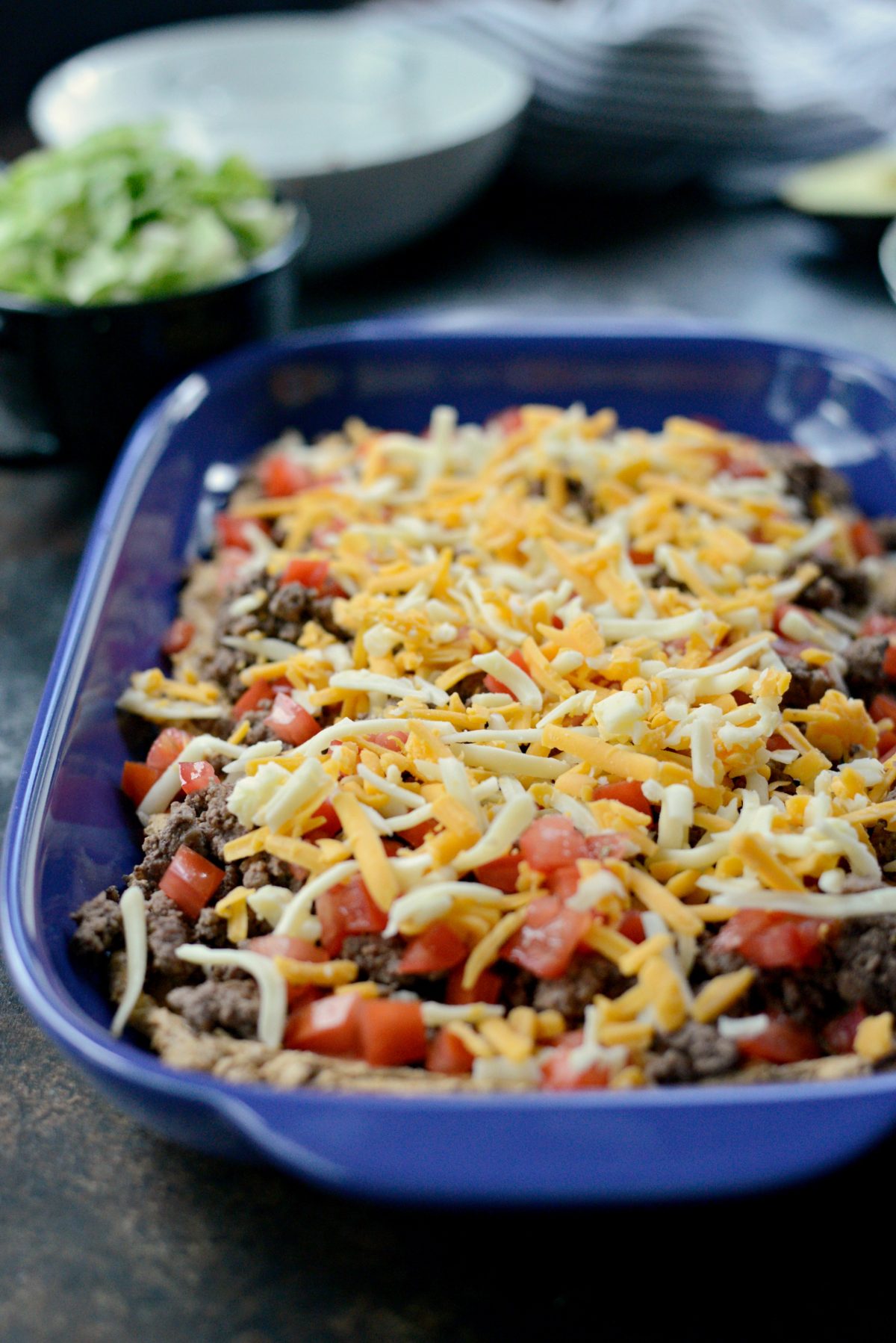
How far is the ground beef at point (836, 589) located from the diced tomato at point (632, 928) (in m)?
0.80

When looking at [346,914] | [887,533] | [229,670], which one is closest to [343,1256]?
[346,914]

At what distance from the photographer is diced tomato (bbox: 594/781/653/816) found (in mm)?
1400

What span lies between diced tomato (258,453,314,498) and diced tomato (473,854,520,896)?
1075 mm

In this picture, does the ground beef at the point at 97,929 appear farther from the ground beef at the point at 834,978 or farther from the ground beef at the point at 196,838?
the ground beef at the point at 834,978

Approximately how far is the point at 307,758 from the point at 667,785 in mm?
420

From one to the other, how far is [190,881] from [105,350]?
124 centimetres

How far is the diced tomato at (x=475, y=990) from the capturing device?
126 cm

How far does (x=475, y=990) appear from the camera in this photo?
49.9 inches

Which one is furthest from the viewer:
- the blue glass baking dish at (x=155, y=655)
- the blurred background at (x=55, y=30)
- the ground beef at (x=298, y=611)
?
the blurred background at (x=55, y=30)

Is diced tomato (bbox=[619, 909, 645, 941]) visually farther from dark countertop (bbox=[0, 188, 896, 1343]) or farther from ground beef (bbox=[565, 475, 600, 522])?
ground beef (bbox=[565, 475, 600, 522])

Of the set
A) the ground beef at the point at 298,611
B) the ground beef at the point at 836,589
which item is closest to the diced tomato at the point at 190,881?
the ground beef at the point at 298,611

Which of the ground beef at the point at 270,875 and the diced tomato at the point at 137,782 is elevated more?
the ground beef at the point at 270,875

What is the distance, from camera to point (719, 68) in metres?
3.46

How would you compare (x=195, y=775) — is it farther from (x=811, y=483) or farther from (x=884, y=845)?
(x=811, y=483)
